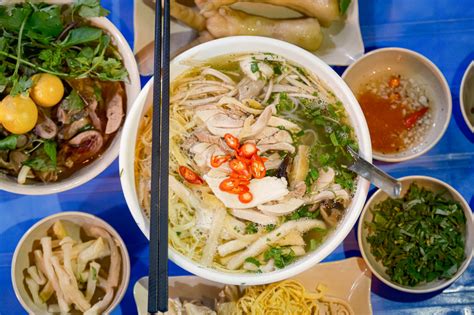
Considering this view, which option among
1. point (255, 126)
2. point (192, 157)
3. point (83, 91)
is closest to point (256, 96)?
point (255, 126)

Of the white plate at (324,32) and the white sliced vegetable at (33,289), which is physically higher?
the white plate at (324,32)

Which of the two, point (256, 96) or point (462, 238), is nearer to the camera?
point (256, 96)

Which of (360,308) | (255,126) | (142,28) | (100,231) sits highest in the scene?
(142,28)

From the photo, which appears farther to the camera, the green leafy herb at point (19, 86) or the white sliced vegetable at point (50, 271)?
the white sliced vegetable at point (50, 271)

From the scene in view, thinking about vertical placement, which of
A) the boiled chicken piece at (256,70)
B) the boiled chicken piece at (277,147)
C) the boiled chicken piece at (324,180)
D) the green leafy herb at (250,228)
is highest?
the boiled chicken piece at (256,70)

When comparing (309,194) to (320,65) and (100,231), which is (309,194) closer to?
(320,65)

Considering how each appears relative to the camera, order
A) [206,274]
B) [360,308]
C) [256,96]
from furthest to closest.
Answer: [360,308]
[256,96]
[206,274]

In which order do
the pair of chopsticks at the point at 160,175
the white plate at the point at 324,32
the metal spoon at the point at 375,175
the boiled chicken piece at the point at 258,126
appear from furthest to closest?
the white plate at the point at 324,32
the boiled chicken piece at the point at 258,126
the metal spoon at the point at 375,175
the pair of chopsticks at the point at 160,175

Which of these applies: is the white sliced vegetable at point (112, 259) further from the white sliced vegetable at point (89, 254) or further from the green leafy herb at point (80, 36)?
the green leafy herb at point (80, 36)

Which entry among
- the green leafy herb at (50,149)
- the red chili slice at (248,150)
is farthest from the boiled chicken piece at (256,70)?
the green leafy herb at (50,149)
